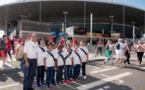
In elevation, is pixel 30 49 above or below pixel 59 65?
above

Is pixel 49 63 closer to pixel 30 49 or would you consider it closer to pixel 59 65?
pixel 59 65

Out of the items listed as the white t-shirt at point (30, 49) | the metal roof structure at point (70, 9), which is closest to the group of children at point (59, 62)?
the white t-shirt at point (30, 49)

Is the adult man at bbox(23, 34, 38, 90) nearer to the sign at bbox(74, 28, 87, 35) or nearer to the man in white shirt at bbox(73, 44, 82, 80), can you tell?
the man in white shirt at bbox(73, 44, 82, 80)

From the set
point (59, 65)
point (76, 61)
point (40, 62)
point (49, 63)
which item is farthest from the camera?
point (76, 61)

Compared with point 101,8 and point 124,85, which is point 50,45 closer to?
point 124,85

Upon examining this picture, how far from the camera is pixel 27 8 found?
1832 inches

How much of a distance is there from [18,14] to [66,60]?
45.9m

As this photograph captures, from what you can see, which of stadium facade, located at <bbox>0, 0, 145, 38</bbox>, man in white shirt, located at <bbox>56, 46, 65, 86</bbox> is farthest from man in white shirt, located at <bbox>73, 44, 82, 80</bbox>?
stadium facade, located at <bbox>0, 0, 145, 38</bbox>

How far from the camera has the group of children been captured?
764 centimetres

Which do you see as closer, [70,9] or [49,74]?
[49,74]

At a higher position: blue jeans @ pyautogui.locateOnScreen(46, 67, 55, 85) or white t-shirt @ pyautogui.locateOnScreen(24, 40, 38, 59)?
white t-shirt @ pyautogui.locateOnScreen(24, 40, 38, 59)

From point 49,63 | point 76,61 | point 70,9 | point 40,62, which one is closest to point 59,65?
point 49,63

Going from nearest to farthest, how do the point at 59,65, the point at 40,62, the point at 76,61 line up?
1. the point at 40,62
2. the point at 59,65
3. the point at 76,61

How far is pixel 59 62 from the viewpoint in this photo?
823 cm
